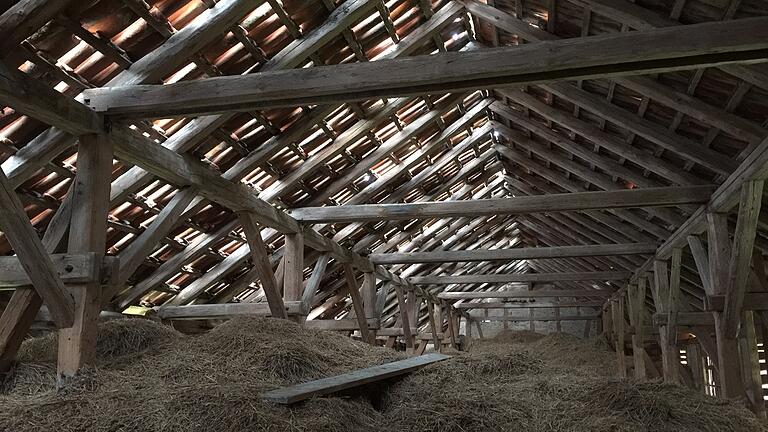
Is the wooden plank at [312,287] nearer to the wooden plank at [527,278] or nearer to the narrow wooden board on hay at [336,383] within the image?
the narrow wooden board on hay at [336,383]

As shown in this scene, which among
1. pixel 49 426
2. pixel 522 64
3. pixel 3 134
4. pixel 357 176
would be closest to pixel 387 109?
pixel 357 176

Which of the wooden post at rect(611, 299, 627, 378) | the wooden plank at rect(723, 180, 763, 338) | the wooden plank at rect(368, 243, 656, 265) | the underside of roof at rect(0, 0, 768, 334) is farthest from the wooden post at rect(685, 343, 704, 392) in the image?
the wooden plank at rect(723, 180, 763, 338)

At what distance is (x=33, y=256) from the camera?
3891 millimetres

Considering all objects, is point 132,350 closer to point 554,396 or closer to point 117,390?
point 117,390

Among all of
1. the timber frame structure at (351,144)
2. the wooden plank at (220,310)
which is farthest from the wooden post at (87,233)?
the wooden plank at (220,310)

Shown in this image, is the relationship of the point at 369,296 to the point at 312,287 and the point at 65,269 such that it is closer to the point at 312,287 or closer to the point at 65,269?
the point at 312,287

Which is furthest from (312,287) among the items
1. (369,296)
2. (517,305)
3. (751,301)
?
(517,305)

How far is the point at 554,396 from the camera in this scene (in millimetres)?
5680

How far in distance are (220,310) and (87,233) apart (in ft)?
14.6

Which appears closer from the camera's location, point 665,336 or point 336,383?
point 336,383

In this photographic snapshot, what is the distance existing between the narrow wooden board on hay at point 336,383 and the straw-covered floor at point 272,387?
0.24ft

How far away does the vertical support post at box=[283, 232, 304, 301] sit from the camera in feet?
27.5

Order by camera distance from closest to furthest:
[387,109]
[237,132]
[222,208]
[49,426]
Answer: [49,426], [237,132], [387,109], [222,208]

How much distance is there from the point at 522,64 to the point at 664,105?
3178 millimetres
